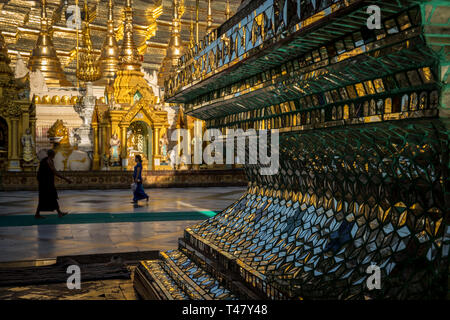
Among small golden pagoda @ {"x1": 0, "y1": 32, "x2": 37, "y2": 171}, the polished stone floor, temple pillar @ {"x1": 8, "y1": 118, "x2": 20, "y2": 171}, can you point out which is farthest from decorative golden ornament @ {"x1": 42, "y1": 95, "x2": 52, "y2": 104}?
the polished stone floor

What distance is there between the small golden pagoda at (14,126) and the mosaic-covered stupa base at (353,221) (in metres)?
19.0

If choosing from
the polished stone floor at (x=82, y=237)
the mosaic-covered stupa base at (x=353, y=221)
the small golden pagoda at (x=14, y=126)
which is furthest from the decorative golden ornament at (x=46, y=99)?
the mosaic-covered stupa base at (x=353, y=221)

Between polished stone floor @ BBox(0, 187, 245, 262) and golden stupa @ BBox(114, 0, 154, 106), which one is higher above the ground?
golden stupa @ BBox(114, 0, 154, 106)

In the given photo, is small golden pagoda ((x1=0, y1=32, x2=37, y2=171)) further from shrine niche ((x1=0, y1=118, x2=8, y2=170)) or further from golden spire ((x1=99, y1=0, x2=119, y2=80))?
golden spire ((x1=99, y1=0, x2=119, y2=80))

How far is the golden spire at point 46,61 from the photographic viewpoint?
2614 cm

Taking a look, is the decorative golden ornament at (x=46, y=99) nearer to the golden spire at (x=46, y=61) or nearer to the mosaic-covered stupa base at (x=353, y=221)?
the golden spire at (x=46, y=61)

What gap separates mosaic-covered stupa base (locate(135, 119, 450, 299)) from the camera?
1.23m

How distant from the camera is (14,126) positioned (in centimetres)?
1991

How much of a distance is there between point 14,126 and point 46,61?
7.64m

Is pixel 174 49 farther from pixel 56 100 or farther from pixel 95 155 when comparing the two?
pixel 95 155

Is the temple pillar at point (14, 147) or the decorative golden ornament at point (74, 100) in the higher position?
the decorative golden ornament at point (74, 100)

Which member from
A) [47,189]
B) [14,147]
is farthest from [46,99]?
[47,189]

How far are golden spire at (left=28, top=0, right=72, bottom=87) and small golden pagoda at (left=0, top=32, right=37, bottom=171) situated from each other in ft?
18.2
